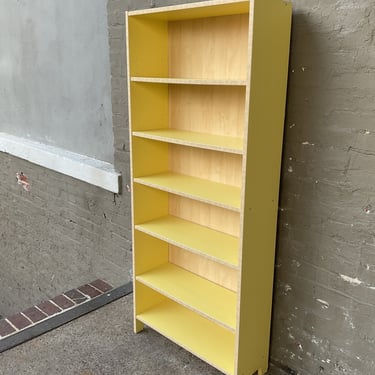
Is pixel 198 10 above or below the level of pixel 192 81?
above

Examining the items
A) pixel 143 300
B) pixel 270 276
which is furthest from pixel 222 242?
pixel 143 300

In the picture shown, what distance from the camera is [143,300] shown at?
226 centimetres

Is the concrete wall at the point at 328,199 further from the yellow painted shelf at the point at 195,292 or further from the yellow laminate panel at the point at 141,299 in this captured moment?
Result: the yellow laminate panel at the point at 141,299

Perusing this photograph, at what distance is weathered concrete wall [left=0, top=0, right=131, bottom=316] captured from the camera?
2.75m

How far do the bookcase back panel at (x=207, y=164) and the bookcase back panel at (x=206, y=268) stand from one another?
0.44 meters

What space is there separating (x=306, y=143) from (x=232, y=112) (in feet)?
1.21

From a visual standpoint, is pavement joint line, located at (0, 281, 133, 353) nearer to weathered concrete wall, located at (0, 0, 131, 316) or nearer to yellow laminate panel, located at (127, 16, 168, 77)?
weathered concrete wall, located at (0, 0, 131, 316)

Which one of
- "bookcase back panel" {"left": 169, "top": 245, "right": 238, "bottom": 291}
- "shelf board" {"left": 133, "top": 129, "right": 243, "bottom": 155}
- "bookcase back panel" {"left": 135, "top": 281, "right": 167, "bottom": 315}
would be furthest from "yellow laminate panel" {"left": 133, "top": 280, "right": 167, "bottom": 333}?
"shelf board" {"left": 133, "top": 129, "right": 243, "bottom": 155}

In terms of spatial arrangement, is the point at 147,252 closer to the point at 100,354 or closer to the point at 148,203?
A: the point at 148,203

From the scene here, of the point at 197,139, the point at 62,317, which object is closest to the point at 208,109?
the point at 197,139

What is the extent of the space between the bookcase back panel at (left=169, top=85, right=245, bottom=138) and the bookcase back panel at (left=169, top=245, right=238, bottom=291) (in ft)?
2.21

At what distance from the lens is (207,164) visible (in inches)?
79.4

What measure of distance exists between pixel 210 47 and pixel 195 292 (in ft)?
3.85

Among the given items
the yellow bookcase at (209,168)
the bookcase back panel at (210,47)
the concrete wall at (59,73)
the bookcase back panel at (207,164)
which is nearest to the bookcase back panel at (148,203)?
the yellow bookcase at (209,168)
